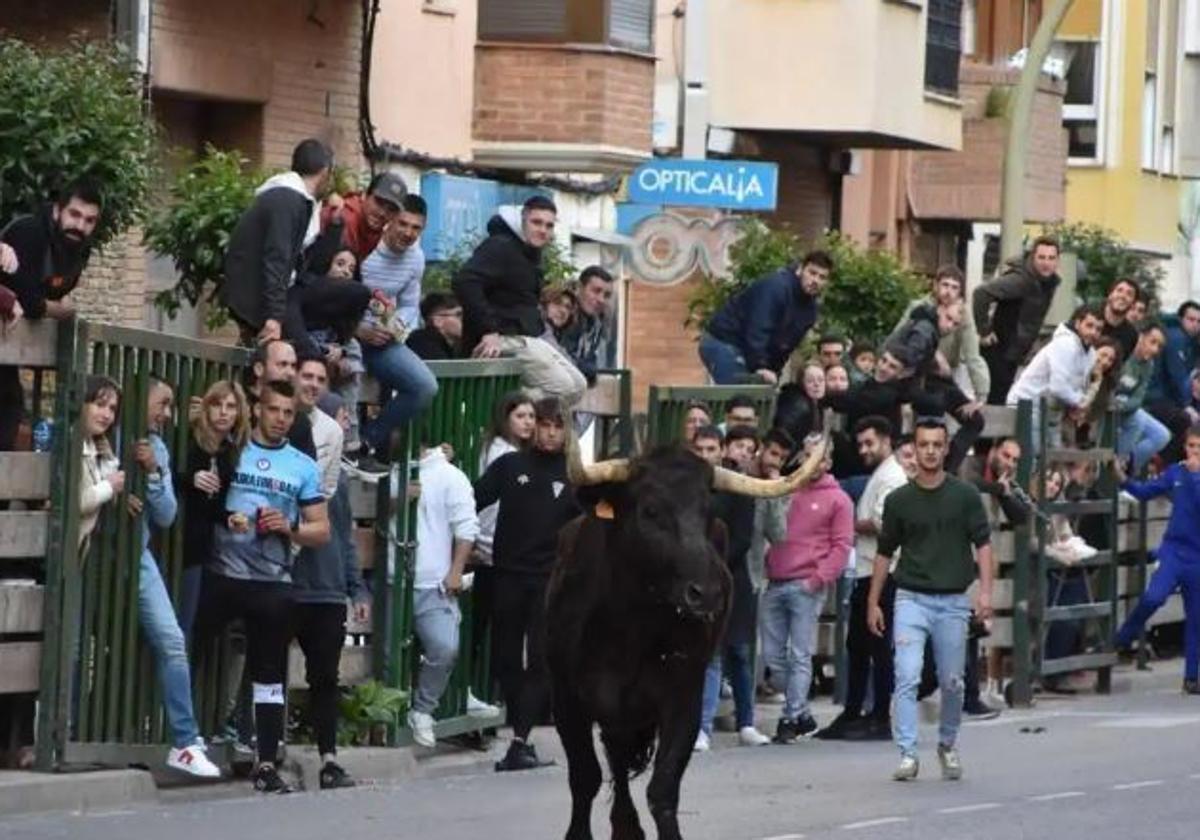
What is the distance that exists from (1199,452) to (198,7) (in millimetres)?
8516

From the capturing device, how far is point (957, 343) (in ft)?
89.4

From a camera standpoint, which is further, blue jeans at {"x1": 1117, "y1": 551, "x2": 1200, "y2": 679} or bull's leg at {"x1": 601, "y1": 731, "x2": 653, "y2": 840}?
blue jeans at {"x1": 1117, "y1": 551, "x2": 1200, "y2": 679}

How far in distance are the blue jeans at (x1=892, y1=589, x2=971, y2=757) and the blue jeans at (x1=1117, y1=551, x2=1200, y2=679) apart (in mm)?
8426

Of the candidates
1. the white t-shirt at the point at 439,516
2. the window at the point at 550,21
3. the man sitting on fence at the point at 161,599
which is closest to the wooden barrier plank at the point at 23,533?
the man sitting on fence at the point at 161,599

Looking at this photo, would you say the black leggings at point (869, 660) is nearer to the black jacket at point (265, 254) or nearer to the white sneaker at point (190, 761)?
the black jacket at point (265, 254)

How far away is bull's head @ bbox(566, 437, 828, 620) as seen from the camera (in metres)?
16.1

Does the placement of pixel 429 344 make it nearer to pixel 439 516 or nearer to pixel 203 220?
pixel 439 516

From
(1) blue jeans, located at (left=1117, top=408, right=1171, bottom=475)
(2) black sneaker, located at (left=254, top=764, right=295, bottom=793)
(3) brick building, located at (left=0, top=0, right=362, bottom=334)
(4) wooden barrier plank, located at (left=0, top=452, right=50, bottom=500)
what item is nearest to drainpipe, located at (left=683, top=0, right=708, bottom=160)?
(1) blue jeans, located at (left=1117, top=408, right=1171, bottom=475)

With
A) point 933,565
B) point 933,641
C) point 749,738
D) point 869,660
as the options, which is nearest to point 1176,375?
point 869,660

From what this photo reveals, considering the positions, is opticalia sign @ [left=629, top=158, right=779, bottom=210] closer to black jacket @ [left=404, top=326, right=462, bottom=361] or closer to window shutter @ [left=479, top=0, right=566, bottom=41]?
window shutter @ [left=479, top=0, right=566, bottom=41]

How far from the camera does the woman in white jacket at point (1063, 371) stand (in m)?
28.8

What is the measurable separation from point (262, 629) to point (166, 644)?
0.56 metres

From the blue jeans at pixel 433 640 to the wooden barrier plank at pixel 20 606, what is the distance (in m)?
3.71

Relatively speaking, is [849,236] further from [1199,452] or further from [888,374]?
[888,374]
